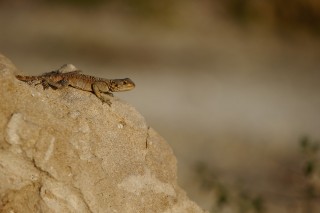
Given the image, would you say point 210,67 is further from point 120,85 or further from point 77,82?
point 77,82

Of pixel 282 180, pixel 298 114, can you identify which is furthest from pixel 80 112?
pixel 298 114

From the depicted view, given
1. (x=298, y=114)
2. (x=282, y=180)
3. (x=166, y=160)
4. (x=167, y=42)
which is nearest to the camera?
(x=166, y=160)

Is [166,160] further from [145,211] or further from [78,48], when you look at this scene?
[78,48]

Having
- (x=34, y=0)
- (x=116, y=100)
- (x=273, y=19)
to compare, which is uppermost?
(x=273, y=19)

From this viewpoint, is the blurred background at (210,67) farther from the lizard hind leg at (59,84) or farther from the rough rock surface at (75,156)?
the lizard hind leg at (59,84)

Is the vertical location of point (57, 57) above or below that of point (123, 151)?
above

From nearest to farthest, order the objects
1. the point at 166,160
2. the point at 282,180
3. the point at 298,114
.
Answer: the point at 166,160
the point at 282,180
the point at 298,114

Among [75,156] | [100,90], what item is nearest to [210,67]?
[100,90]
